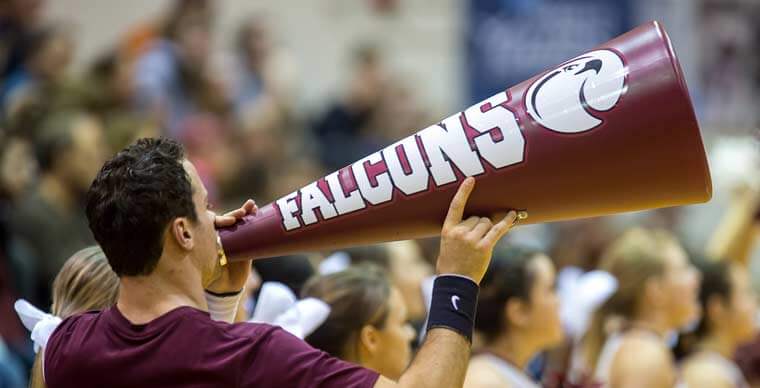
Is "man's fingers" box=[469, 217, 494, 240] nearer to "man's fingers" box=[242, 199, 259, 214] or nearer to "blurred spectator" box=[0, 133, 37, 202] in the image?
"man's fingers" box=[242, 199, 259, 214]

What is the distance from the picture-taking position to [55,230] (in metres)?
5.50

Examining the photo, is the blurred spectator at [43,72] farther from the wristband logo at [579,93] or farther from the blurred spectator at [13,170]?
the wristband logo at [579,93]

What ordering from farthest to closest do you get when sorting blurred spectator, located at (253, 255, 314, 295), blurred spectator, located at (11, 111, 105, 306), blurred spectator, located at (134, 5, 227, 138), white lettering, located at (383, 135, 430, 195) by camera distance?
1. blurred spectator, located at (134, 5, 227, 138)
2. blurred spectator, located at (11, 111, 105, 306)
3. blurred spectator, located at (253, 255, 314, 295)
4. white lettering, located at (383, 135, 430, 195)

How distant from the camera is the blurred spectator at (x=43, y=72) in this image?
6699 mm

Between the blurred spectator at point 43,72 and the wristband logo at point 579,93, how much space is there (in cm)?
455

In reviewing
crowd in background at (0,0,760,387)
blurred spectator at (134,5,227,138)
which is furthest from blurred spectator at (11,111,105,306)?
blurred spectator at (134,5,227,138)

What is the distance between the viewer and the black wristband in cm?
241

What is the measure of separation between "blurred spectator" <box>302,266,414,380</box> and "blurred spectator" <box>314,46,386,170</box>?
515cm

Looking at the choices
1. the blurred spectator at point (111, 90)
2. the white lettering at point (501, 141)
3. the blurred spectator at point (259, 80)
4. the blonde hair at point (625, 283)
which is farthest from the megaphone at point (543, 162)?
the blurred spectator at point (259, 80)

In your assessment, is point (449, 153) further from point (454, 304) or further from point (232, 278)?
point (232, 278)

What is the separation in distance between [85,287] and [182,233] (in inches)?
25.8

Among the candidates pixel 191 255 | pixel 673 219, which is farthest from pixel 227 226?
pixel 673 219

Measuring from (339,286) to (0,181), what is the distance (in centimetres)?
255

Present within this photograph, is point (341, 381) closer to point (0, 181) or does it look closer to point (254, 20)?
point (0, 181)
